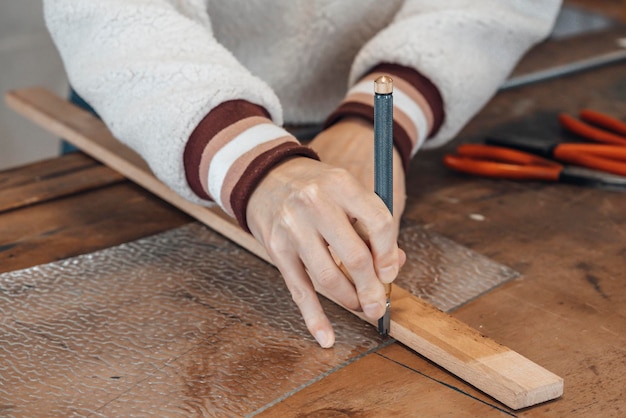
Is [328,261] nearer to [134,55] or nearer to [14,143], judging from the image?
[134,55]

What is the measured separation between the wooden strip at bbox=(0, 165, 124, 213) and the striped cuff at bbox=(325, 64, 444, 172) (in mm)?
252

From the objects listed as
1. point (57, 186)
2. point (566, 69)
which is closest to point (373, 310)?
point (57, 186)

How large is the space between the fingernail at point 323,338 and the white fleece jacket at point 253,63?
4.8 inches

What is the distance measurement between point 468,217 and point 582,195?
130 mm

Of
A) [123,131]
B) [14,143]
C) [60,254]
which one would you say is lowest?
[14,143]

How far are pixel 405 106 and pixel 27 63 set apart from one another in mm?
1113

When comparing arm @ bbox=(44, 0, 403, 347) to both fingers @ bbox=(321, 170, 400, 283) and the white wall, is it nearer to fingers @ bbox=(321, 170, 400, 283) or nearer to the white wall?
fingers @ bbox=(321, 170, 400, 283)

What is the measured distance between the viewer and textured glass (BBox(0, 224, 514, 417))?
0.52m

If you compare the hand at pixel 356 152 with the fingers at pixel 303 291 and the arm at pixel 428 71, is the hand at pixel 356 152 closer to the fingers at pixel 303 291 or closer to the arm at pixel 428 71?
the arm at pixel 428 71

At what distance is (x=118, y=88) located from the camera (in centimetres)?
69

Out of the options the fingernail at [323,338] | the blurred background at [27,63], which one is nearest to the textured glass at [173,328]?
the fingernail at [323,338]

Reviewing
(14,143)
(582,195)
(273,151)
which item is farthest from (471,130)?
(14,143)

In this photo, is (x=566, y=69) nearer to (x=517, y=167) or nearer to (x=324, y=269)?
(x=517, y=167)

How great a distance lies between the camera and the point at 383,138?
52 cm
